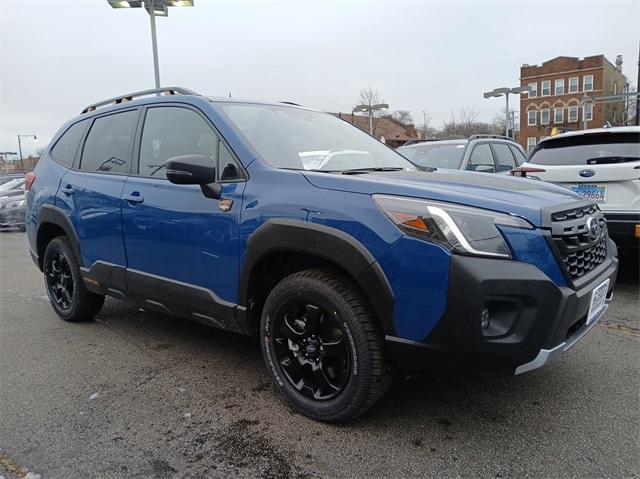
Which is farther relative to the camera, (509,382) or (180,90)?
(180,90)

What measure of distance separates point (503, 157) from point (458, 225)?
6529mm

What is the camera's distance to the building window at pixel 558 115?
55.2 m

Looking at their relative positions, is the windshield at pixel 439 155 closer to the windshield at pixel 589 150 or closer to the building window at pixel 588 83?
the windshield at pixel 589 150

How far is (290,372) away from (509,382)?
137cm

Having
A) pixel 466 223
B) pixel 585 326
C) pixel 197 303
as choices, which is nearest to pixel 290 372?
pixel 197 303

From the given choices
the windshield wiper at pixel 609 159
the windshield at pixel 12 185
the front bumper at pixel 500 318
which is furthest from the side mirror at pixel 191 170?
the windshield at pixel 12 185

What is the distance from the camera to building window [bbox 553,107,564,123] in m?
55.2

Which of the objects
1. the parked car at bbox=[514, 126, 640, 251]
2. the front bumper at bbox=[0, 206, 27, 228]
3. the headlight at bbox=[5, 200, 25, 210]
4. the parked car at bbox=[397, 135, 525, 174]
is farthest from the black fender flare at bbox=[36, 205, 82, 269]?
the headlight at bbox=[5, 200, 25, 210]

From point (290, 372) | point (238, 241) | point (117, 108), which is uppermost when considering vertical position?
point (117, 108)

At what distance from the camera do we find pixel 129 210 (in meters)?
3.41

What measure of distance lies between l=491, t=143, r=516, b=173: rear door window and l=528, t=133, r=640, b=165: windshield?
7.22ft

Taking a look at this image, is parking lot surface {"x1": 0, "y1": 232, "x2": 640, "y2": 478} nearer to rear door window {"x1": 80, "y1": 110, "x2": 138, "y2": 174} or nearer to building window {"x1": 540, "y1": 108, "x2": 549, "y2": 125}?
rear door window {"x1": 80, "y1": 110, "x2": 138, "y2": 174}

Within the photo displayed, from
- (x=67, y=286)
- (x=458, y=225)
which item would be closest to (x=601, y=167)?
(x=458, y=225)

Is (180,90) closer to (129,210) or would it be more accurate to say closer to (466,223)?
(129,210)
